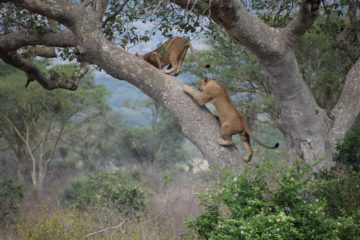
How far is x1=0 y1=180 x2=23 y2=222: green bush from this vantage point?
13.1 metres

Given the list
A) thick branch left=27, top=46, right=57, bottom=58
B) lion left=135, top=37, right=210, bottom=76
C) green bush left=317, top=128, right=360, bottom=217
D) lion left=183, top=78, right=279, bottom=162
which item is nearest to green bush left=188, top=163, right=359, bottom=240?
green bush left=317, top=128, right=360, bottom=217

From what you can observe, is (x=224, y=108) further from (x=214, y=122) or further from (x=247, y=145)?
(x=214, y=122)

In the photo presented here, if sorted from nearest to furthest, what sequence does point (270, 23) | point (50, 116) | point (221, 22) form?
point (221, 22)
point (270, 23)
point (50, 116)

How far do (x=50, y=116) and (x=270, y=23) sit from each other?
54.3 feet

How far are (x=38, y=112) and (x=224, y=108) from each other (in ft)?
61.4

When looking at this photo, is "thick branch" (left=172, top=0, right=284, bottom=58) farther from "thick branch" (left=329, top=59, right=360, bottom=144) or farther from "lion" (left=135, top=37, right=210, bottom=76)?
"lion" (left=135, top=37, right=210, bottom=76)

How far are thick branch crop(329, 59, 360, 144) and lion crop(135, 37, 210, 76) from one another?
6.85 ft

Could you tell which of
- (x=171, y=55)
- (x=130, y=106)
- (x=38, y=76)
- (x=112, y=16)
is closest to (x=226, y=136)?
(x=171, y=55)

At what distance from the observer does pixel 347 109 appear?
6703 millimetres

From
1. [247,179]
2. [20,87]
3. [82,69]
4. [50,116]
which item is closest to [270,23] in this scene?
[82,69]

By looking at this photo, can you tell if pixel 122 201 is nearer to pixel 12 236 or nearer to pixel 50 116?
pixel 12 236

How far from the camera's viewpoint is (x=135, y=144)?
33125 millimetres

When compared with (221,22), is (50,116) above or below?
below

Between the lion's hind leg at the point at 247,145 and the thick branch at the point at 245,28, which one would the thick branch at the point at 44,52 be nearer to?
the thick branch at the point at 245,28
